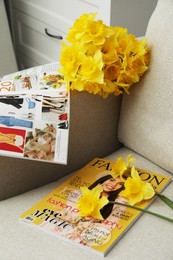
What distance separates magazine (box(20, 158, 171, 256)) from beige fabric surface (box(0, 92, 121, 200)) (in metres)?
0.06

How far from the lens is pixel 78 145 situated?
1148mm

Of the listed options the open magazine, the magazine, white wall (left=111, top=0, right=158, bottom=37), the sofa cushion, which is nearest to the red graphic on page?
the open magazine

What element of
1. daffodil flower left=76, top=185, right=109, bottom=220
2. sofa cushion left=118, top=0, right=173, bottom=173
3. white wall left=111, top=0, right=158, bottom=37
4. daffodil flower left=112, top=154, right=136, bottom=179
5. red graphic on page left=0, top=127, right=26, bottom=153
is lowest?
daffodil flower left=76, top=185, right=109, bottom=220

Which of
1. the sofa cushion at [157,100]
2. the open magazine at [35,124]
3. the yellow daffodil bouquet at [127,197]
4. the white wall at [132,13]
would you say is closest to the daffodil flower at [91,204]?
the yellow daffodil bouquet at [127,197]

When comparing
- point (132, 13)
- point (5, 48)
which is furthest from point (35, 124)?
point (5, 48)

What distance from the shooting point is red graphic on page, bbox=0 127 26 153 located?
1004 millimetres

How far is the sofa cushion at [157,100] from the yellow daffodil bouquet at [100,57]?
3 cm

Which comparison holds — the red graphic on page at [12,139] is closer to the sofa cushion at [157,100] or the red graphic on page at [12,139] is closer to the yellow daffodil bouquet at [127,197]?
the yellow daffodil bouquet at [127,197]

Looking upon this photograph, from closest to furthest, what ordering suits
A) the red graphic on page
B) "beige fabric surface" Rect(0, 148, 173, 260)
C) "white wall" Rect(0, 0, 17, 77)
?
"beige fabric surface" Rect(0, 148, 173, 260) → the red graphic on page → "white wall" Rect(0, 0, 17, 77)

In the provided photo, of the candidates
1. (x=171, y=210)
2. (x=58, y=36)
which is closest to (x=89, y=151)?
(x=171, y=210)

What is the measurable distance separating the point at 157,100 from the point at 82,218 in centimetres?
35

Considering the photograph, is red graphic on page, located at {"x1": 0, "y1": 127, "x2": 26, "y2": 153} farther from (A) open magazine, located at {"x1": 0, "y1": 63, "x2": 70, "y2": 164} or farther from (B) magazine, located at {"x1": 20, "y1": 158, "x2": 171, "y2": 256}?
(B) magazine, located at {"x1": 20, "y1": 158, "x2": 171, "y2": 256}

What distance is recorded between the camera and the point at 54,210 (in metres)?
0.99

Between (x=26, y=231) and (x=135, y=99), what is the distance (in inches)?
17.8
